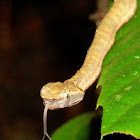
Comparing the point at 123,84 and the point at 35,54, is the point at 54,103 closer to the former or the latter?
the point at 123,84

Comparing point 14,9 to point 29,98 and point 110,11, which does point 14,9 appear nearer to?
point 29,98

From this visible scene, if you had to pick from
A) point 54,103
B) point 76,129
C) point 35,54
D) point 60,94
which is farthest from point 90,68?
point 35,54

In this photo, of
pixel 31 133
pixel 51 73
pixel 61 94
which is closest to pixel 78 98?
pixel 61 94

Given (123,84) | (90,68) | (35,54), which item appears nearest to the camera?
(123,84)

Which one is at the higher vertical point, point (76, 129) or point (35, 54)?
point (76, 129)

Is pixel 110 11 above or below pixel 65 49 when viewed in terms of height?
above

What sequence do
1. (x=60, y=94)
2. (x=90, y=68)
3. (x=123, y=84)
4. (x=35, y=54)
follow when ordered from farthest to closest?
(x=35, y=54) < (x=90, y=68) < (x=60, y=94) < (x=123, y=84)
